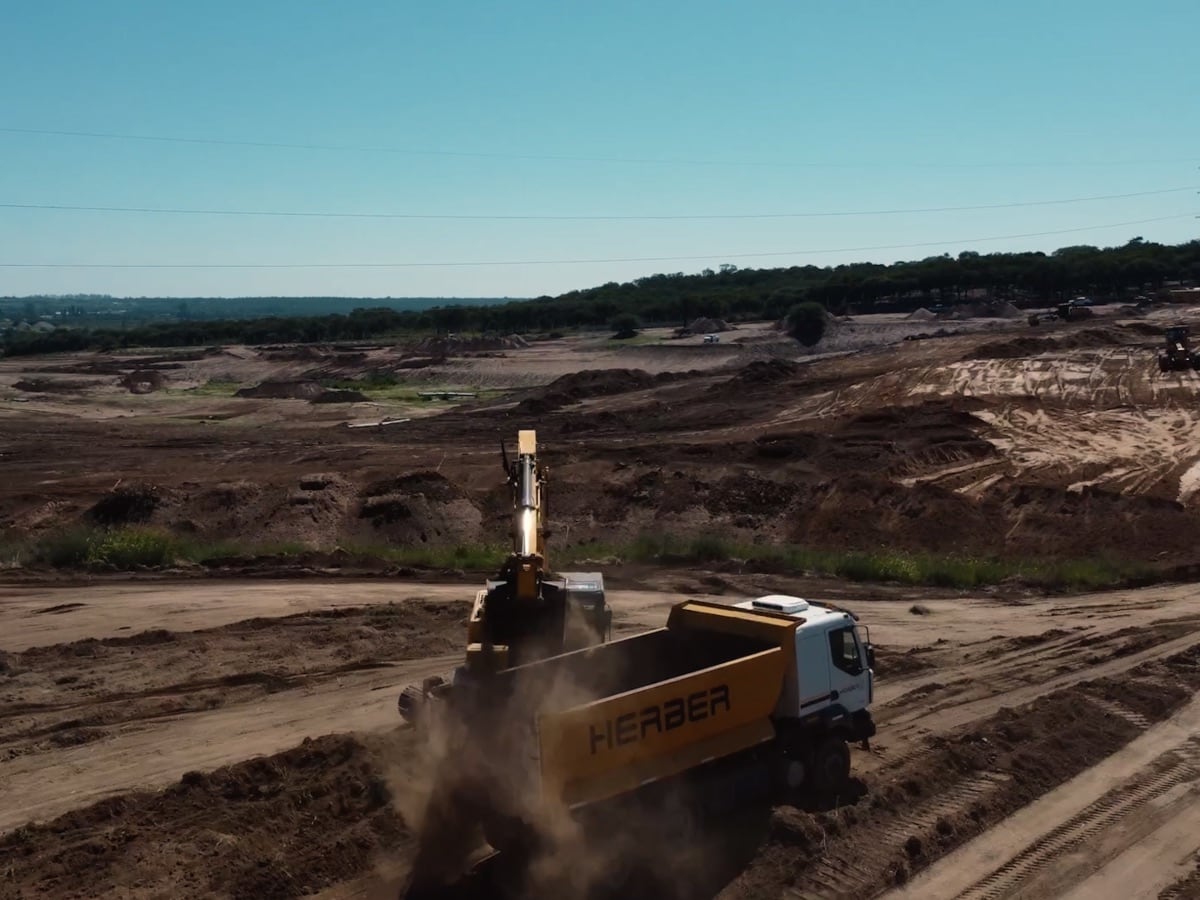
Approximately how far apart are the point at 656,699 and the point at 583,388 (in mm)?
46649

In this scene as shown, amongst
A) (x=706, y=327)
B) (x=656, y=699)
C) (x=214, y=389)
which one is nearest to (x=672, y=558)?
(x=656, y=699)

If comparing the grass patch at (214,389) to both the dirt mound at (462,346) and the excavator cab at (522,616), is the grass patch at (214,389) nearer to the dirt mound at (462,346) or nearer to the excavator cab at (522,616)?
the dirt mound at (462,346)

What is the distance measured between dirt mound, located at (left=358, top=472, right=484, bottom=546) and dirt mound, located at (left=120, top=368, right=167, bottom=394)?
44280mm

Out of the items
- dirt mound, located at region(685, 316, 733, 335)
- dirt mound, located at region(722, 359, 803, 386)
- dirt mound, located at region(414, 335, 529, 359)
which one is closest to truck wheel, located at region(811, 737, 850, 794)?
dirt mound, located at region(722, 359, 803, 386)

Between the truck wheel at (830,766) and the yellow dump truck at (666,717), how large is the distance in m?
0.02

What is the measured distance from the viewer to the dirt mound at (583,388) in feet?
178

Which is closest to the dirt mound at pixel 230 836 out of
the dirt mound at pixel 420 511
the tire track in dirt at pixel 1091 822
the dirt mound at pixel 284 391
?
the tire track in dirt at pixel 1091 822

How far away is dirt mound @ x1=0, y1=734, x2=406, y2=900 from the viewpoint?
11531 mm

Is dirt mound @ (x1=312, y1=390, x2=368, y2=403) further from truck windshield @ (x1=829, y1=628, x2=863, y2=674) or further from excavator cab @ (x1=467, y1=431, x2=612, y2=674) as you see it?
truck windshield @ (x1=829, y1=628, x2=863, y2=674)

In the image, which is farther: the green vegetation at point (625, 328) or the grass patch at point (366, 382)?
the green vegetation at point (625, 328)

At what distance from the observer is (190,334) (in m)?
137

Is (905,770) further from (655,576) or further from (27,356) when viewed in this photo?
(27,356)

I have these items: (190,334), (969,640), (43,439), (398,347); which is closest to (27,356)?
(190,334)

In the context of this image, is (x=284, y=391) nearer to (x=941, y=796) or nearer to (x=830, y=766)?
(x=830, y=766)
